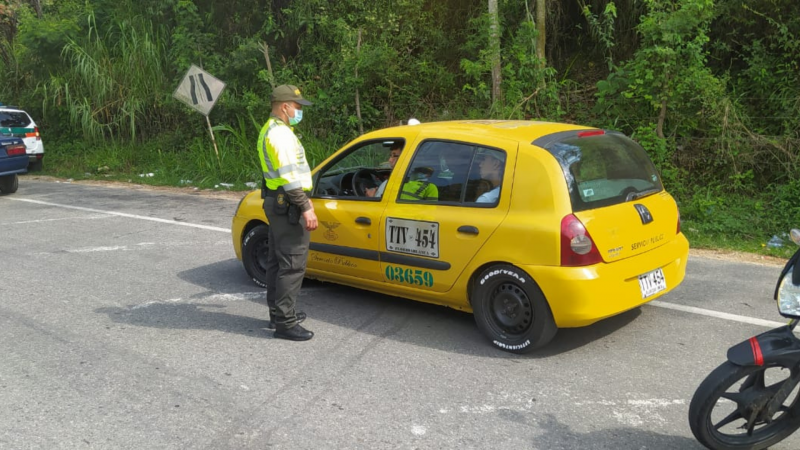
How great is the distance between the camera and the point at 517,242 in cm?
461

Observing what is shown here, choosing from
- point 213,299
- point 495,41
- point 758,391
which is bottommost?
point 213,299

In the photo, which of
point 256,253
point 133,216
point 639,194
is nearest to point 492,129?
point 639,194

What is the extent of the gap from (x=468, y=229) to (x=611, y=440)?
1.76m

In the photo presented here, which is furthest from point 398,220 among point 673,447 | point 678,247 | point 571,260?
point 673,447

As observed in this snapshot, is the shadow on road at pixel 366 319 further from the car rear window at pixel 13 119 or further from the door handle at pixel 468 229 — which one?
the car rear window at pixel 13 119

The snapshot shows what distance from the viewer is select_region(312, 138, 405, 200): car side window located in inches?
227

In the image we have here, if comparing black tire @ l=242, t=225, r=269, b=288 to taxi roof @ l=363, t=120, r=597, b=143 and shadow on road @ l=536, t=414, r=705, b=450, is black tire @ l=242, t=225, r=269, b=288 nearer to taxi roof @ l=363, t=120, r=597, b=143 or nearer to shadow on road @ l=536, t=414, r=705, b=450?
taxi roof @ l=363, t=120, r=597, b=143

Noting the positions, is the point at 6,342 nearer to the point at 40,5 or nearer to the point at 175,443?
the point at 175,443

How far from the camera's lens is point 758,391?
3273 millimetres

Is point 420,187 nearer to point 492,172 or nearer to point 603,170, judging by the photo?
point 492,172

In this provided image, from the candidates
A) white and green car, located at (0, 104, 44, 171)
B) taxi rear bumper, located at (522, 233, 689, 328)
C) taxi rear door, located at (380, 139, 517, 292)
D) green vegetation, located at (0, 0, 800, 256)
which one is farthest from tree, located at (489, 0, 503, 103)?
white and green car, located at (0, 104, 44, 171)

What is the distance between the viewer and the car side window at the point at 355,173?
5.76 meters

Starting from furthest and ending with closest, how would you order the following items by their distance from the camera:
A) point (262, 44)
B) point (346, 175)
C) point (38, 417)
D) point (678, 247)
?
point (262, 44)
point (346, 175)
point (678, 247)
point (38, 417)

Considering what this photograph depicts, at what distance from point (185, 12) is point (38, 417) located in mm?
15131
